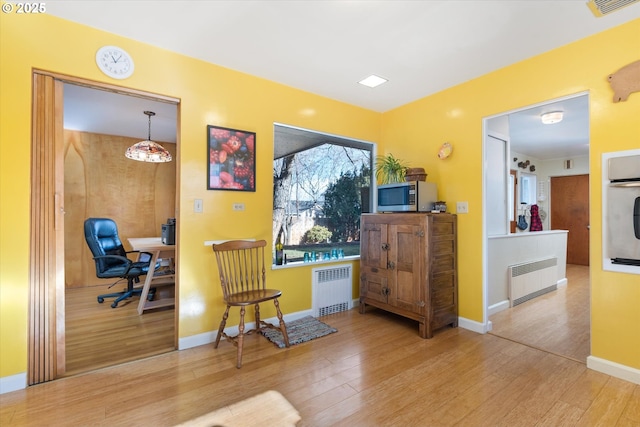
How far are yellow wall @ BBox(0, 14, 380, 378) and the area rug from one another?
205 millimetres

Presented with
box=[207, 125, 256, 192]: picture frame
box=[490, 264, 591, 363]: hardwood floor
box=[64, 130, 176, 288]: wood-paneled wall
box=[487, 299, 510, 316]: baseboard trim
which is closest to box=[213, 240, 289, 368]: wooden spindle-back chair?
box=[207, 125, 256, 192]: picture frame

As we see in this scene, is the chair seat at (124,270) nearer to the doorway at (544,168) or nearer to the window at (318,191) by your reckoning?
the window at (318,191)

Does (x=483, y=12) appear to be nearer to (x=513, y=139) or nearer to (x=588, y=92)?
(x=588, y=92)

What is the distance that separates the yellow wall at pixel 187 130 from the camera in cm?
199

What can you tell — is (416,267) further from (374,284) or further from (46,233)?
(46,233)

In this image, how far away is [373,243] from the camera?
341 cm

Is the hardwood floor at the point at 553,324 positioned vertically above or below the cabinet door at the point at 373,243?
below

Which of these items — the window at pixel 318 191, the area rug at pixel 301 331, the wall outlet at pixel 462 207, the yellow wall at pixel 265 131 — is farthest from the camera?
the window at pixel 318 191

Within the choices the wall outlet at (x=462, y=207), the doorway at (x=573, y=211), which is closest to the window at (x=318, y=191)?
the wall outlet at (x=462, y=207)

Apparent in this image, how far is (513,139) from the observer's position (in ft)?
17.0

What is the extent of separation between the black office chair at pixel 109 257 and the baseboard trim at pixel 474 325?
3988 mm

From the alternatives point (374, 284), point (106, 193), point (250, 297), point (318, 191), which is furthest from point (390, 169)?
point (106, 193)

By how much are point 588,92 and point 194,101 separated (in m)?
3.32

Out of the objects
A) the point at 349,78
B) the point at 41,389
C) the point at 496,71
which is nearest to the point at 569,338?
the point at 496,71
